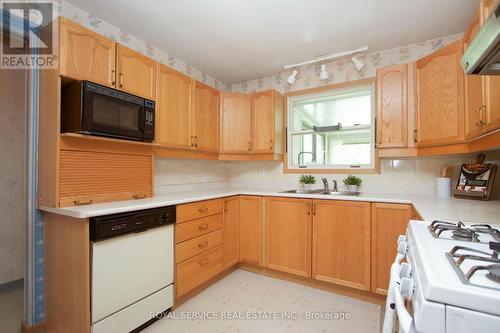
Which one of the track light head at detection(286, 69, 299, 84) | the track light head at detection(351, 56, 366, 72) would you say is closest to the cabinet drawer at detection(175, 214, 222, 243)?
the track light head at detection(286, 69, 299, 84)

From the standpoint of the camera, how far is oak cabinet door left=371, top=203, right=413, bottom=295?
Answer: 75.3 inches

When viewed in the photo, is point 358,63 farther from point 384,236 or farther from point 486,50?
point 486,50

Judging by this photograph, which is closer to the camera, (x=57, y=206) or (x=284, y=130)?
(x=57, y=206)

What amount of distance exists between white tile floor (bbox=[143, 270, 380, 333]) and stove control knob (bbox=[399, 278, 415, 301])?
1.25m

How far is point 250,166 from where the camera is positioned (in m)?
3.34

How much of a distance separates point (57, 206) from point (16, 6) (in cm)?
145

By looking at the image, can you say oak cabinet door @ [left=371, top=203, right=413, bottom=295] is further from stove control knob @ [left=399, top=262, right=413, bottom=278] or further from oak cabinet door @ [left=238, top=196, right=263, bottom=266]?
stove control knob @ [left=399, top=262, right=413, bottom=278]

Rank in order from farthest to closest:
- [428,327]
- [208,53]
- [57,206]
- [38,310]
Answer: [208,53]
[38,310]
[57,206]
[428,327]

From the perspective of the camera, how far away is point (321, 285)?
2.27m

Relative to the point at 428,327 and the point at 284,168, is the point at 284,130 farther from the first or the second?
the point at 428,327

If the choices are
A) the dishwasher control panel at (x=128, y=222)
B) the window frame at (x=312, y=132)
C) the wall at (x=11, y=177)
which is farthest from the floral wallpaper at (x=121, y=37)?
the dishwasher control panel at (x=128, y=222)

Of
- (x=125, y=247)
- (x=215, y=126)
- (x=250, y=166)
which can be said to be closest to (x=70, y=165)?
(x=125, y=247)

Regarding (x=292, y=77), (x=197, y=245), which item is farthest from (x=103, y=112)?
(x=292, y=77)

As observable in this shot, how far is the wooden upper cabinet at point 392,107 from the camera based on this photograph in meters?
2.14
